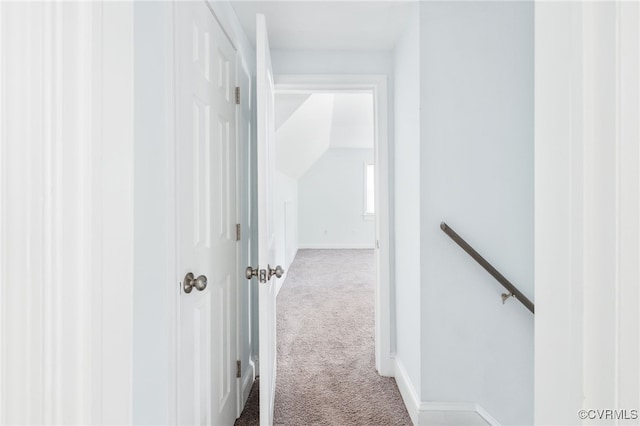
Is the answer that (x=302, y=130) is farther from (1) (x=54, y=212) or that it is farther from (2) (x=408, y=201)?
(1) (x=54, y=212)

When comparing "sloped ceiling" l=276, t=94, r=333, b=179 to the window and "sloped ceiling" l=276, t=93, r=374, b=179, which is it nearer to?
"sloped ceiling" l=276, t=93, r=374, b=179

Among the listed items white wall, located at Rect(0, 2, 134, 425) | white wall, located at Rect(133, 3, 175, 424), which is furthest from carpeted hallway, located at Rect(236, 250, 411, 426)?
white wall, located at Rect(0, 2, 134, 425)

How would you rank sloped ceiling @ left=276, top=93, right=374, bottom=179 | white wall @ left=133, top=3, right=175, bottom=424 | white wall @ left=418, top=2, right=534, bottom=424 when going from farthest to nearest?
sloped ceiling @ left=276, top=93, right=374, bottom=179 → white wall @ left=418, top=2, right=534, bottom=424 → white wall @ left=133, top=3, right=175, bottom=424

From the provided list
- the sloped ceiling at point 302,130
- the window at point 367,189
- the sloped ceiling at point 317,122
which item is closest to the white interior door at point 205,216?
the sloped ceiling at point 317,122

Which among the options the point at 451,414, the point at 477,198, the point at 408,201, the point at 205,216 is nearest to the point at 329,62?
the point at 408,201

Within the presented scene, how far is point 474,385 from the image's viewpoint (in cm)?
176

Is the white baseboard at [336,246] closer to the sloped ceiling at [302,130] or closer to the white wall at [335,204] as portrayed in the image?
the white wall at [335,204]

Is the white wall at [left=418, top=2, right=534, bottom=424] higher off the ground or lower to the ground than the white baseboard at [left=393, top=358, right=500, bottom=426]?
higher

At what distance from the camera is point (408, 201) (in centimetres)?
194
